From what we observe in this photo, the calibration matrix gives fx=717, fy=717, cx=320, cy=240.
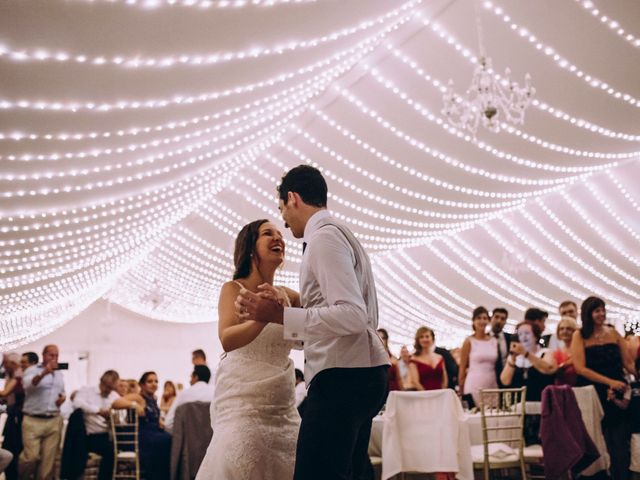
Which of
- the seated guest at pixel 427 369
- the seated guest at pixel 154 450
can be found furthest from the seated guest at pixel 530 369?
the seated guest at pixel 154 450

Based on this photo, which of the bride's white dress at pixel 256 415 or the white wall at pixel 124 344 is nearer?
the bride's white dress at pixel 256 415

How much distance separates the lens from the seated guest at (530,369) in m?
4.28

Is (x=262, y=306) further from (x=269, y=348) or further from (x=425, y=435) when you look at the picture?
(x=425, y=435)

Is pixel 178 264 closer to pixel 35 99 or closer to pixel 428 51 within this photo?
pixel 428 51

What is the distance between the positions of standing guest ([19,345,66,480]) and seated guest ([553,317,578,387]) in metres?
4.20

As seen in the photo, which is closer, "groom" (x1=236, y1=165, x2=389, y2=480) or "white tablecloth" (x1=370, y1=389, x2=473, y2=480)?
"groom" (x1=236, y1=165, x2=389, y2=480)

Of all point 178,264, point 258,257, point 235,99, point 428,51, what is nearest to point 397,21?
point 428,51

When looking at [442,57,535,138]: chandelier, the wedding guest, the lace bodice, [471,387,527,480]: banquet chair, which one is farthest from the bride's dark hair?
[442,57,535,138]: chandelier

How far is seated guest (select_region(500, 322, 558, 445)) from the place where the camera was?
428 cm

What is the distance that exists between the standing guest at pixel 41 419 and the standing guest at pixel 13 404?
10 centimetres

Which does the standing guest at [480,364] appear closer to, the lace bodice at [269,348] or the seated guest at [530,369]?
the seated guest at [530,369]

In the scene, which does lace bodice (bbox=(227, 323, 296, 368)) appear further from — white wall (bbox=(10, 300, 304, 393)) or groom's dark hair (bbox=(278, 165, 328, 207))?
white wall (bbox=(10, 300, 304, 393))

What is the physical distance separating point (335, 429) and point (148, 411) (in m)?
4.90

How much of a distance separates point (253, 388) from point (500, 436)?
2.57 metres
